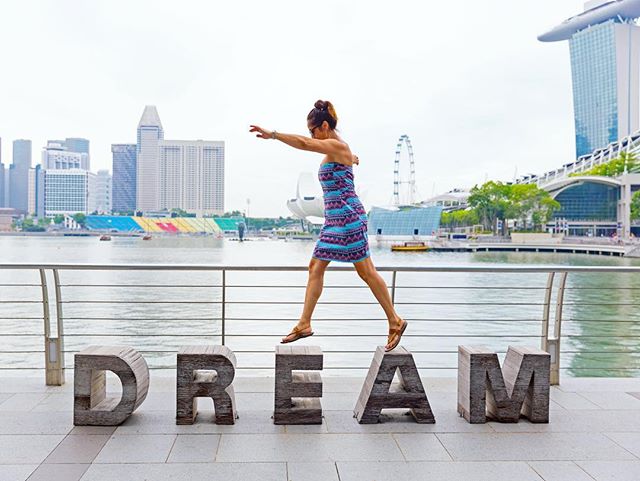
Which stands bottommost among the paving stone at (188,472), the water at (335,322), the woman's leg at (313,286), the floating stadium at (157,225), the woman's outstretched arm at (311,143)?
the water at (335,322)

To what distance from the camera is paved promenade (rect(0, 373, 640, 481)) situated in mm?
3375

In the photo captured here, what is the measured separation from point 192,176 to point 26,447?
15795 cm

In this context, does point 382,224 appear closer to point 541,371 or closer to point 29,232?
point 29,232

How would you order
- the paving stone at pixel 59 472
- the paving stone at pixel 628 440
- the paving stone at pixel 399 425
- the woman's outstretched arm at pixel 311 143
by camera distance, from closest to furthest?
the paving stone at pixel 59 472 < the paving stone at pixel 628 440 < the woman's outstretched arm at pixel 311 143 < the paving stone at pixel 399 425

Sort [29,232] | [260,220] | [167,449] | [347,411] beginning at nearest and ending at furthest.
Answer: [167,449], [347,411], [29,232], [260,220]

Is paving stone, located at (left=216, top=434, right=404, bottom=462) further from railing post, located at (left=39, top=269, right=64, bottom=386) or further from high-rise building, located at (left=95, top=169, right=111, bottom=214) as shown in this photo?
high-rise building, located at (left=95, top=169, right=111, bottom=214)

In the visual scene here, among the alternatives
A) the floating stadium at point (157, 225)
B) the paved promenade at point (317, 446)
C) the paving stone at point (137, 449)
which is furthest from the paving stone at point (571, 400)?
the floating stadium at point (157, 225)

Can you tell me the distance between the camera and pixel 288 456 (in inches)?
143

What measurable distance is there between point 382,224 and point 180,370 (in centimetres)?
11063

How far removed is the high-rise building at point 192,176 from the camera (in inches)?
6186

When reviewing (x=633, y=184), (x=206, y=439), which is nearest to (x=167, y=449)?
(x=206, y=439)

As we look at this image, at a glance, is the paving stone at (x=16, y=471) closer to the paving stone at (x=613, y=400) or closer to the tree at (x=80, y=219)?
the paving stone at (x=613, y=400)

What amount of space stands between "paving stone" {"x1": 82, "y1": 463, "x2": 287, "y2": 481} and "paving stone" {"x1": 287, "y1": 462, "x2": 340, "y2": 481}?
5cm

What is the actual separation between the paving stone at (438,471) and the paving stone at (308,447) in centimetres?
13
